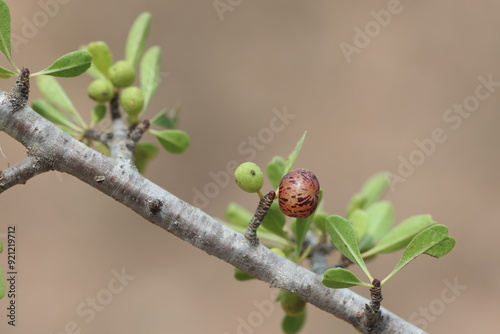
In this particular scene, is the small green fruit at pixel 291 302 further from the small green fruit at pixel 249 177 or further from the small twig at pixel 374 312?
the small green fruit at pixel 249 177

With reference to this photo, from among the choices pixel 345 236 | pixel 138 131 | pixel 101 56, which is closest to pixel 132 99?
pixel 138 131

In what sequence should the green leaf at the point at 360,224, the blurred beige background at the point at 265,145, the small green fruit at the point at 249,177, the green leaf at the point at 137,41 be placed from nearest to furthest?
the small green fruit at the point at 249,177, the green leaf at the point at 360,224, the green leaf at the point at 137,41, the blurred beige background at the point at 265,145

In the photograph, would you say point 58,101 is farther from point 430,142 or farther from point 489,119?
point 489,119

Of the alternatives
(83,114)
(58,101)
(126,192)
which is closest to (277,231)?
(126,192)

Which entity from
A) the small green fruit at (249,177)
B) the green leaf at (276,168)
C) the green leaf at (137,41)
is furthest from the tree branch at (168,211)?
the green leaf at (137,41)

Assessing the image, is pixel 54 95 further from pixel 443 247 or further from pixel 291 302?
pixel 443 247

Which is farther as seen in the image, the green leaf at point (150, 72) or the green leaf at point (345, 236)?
the green leaf at point (150, 72)

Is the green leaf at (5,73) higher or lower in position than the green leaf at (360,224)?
lower
